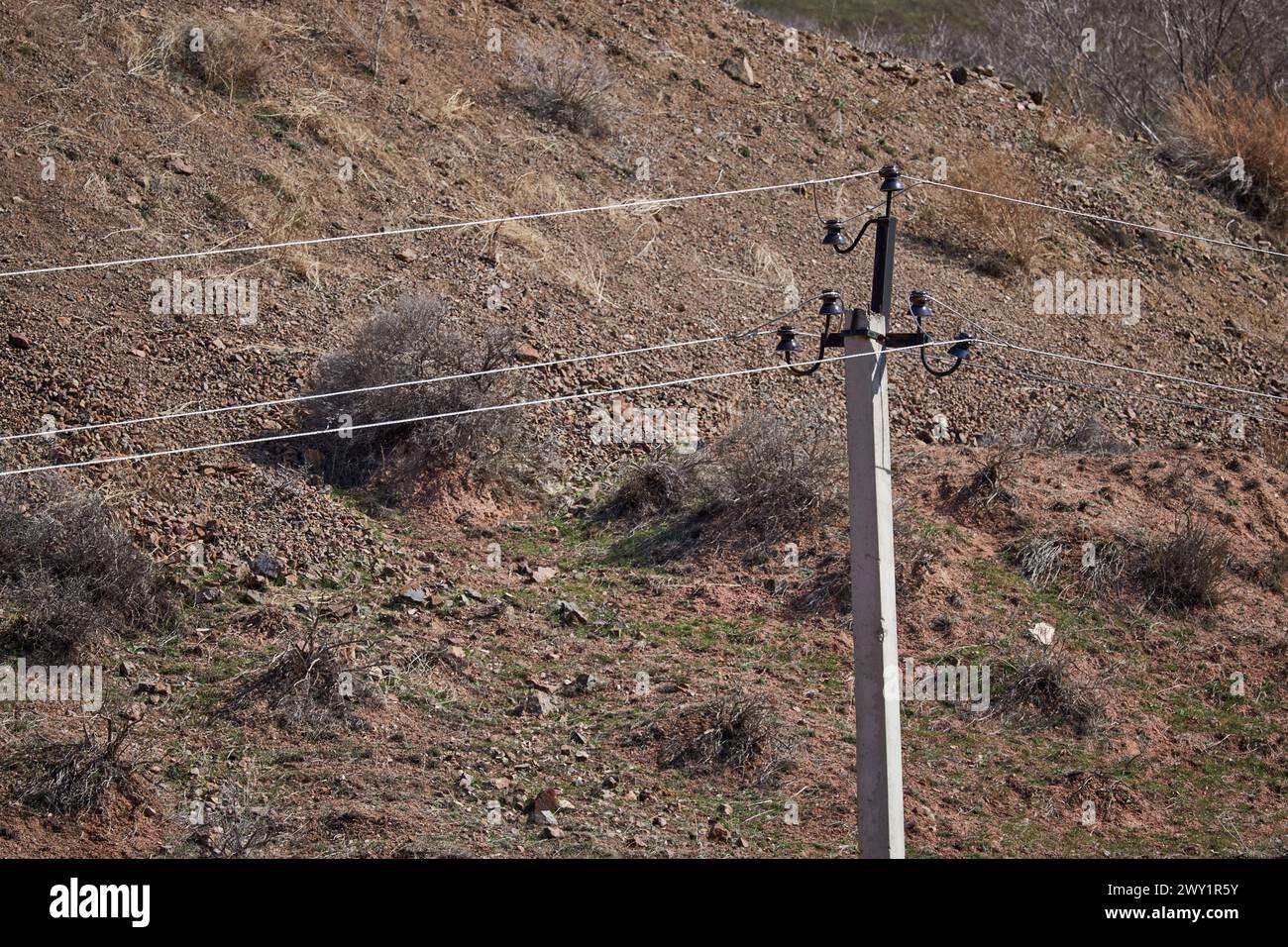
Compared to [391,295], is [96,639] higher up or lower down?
lower down

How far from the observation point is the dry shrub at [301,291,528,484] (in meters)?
11.7

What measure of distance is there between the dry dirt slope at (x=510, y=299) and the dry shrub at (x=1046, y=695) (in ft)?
0.76

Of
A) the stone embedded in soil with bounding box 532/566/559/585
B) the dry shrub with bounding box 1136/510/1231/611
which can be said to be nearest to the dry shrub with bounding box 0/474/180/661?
the stone embedded in soil with bounding box 532/566/559/585

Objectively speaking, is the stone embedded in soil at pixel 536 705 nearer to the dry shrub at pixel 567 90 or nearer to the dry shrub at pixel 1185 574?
the dry shrub at pixel 1185 574

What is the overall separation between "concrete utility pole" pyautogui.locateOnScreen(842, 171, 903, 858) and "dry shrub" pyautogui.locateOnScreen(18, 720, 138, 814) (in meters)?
4.12

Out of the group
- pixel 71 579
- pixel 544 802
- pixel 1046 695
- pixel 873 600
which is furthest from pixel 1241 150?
pixel 71 579

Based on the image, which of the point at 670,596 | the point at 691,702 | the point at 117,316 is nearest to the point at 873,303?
the point at 691,702

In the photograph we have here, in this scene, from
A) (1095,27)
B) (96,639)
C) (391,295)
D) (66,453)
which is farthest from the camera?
(1095,27)

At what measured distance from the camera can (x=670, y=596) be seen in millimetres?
10961

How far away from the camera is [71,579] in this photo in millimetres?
9461

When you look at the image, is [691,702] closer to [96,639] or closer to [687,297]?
[96,639]

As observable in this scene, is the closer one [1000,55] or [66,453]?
[66,453]

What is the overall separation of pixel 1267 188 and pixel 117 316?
54.0 ft

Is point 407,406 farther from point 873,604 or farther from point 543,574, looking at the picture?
point 873,604
